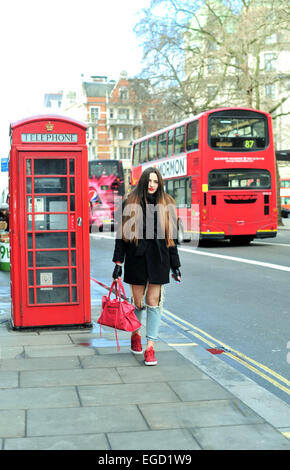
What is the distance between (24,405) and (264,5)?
78.9ft

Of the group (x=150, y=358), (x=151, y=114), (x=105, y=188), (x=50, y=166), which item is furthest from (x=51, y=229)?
(x=151, y=114)

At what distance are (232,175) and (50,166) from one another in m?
12.6

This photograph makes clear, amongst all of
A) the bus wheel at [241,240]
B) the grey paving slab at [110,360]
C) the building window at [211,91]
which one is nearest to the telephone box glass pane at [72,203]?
the grey paving slab at [110,360]

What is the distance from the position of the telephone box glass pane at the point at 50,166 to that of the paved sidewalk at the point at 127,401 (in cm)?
170

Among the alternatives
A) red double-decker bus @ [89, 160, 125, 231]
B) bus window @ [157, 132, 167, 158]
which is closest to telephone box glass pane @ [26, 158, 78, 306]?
bus window @ [157, 132, 167, 158]

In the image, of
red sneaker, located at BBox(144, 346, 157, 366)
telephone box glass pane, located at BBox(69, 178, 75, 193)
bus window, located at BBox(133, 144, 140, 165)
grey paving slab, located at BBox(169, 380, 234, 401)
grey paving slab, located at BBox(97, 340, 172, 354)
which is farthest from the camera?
bus window, located at BBox(133, 144, 140, 165)

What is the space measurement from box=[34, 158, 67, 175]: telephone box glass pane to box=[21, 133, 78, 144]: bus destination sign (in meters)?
0.19

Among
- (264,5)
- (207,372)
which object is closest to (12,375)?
(207,372)

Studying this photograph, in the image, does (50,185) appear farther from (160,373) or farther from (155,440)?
(155,440)

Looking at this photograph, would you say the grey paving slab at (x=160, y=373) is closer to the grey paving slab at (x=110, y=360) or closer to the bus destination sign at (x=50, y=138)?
the grey paving slab at (x=110, y=360)

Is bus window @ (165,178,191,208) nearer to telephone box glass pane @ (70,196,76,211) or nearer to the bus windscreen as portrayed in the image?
the bus windscreen

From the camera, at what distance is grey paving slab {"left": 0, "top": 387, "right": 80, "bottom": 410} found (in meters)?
3.97

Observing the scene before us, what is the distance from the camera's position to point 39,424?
11.8 feet

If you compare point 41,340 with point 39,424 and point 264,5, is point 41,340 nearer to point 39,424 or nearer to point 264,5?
point 39,424
